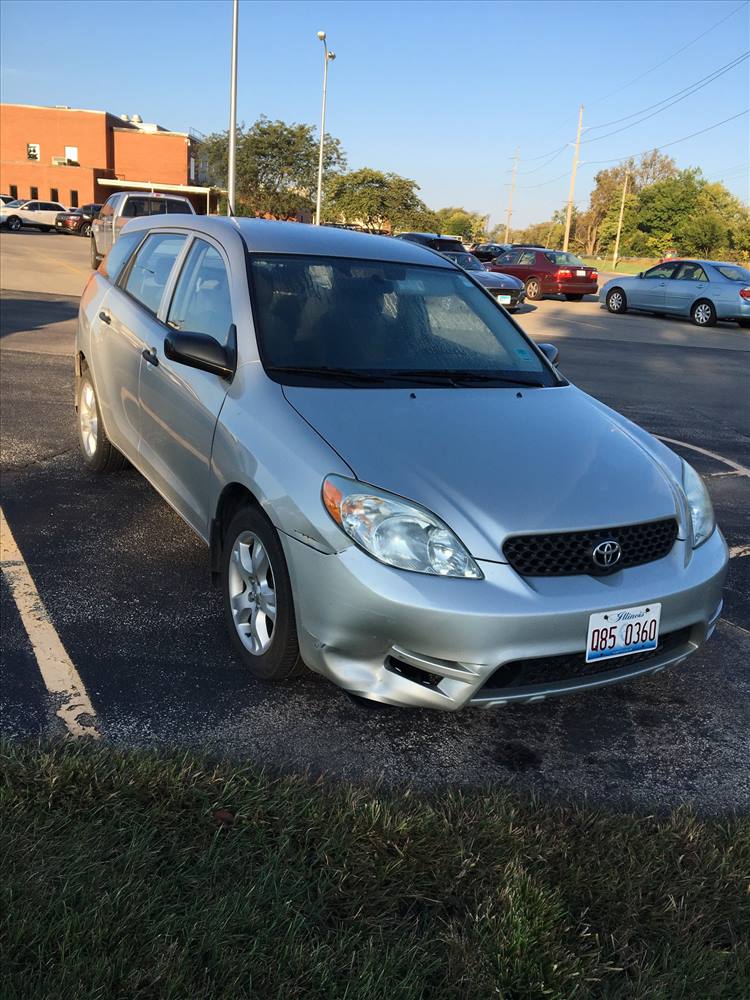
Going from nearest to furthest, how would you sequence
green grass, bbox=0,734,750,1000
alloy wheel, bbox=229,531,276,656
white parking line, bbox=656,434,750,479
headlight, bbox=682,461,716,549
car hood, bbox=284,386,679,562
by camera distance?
1. green grass, bbox=0,734,750,1000
2. car hood, bbox=284,386,679,562
3. alloy wheel, bbox=229,531,276,656
4. headlight, bbox=682,461,716,549
5. white parking line, bbox=656,434,750,479

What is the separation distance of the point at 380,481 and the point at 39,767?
1.39 metres

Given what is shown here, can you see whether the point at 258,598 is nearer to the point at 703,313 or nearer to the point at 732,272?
the point at 703,313

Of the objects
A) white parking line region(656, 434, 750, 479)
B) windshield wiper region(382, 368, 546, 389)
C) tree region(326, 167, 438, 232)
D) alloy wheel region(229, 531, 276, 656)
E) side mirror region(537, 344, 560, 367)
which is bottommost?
white parking line region(656, 434, 750, 479)

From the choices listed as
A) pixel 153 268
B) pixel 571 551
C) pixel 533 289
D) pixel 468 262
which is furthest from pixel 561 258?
pixel 571 551

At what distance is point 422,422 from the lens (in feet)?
11.1

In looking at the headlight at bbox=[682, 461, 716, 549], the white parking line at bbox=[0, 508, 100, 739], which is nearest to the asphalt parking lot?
the white parking line at bbox=[0, 508, 100, 739]

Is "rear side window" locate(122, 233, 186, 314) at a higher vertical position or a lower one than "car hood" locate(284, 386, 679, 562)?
higher

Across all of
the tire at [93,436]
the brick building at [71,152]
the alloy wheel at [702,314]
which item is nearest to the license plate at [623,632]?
the tire at [93,436]

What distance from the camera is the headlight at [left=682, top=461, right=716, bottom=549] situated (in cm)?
338

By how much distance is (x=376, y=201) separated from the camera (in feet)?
170

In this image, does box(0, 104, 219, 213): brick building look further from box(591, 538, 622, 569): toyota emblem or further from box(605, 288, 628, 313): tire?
box(591, 538, 622, 569): toyota emblem

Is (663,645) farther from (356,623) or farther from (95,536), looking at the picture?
(95,536)

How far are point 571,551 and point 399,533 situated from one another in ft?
1.93

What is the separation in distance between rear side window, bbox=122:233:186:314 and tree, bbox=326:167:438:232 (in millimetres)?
47470
